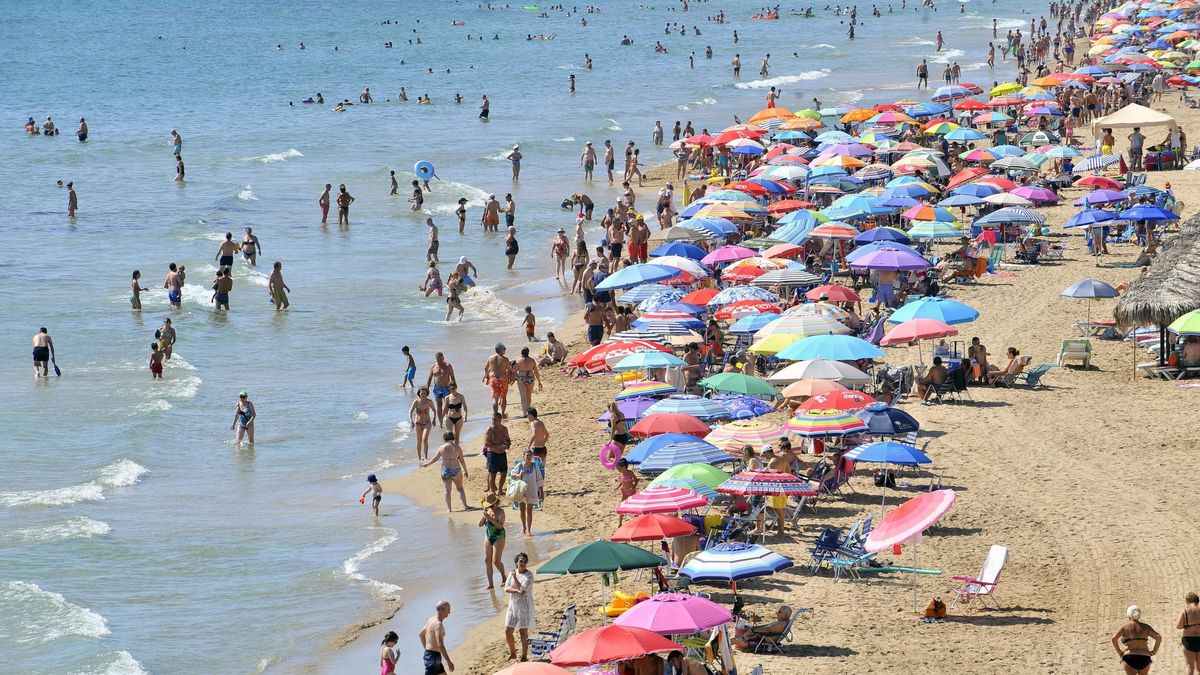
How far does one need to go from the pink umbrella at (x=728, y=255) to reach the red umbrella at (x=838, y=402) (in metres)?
7.37

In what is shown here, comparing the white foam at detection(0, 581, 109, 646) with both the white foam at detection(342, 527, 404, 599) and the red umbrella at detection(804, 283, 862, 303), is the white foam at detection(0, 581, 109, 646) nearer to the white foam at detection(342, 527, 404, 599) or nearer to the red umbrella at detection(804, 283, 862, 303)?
the white foam at detection(342, 527, 404, 599)

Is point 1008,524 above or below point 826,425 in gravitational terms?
below

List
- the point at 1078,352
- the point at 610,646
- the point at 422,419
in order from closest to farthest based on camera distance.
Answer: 1. the point at 610,646
2. the point at 422,419
3. the point at 1078,352

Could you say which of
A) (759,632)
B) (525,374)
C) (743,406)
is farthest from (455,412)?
(759,632)

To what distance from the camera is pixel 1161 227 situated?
24172mm

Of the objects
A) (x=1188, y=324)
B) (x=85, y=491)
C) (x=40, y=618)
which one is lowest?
(x=85, y=491)

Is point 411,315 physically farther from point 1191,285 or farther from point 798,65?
point 798,65

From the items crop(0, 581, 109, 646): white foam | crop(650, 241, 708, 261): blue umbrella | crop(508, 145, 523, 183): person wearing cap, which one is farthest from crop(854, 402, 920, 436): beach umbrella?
crop(508, 145, 523, 183): person wearing cap

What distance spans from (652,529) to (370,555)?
12.9ft

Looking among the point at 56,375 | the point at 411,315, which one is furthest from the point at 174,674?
the point at 411,315

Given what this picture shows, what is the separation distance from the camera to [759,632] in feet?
33.9

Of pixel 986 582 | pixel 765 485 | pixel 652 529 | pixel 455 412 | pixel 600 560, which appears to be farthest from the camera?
pixel 455 412

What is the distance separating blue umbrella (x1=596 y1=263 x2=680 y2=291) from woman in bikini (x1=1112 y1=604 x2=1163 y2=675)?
11.6 meters

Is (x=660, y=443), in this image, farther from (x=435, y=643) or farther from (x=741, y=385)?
Result: (x=435, y=643)
